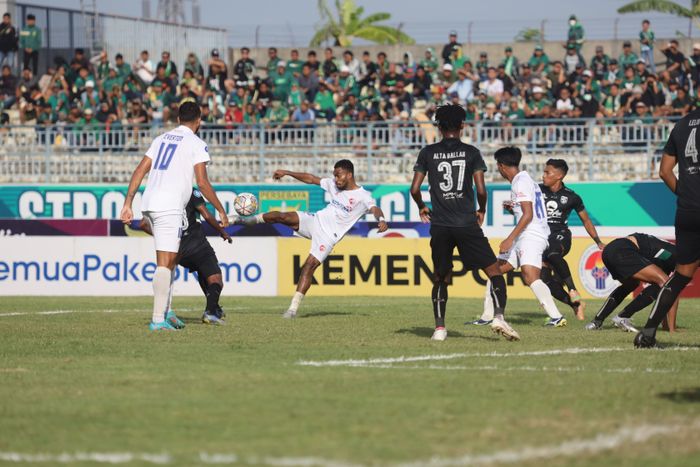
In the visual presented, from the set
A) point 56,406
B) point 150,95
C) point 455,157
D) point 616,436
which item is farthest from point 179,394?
point 150,95

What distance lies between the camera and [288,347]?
11672mm

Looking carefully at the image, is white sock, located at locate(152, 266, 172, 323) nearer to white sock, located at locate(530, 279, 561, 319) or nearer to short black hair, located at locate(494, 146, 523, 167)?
short black hair, located at locate(494, 146, 523, 167)

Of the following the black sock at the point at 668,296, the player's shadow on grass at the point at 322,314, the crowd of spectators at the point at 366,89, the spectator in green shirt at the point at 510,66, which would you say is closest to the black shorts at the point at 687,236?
the black sock at the point at 668,296

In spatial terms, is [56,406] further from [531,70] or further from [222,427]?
[531,70]

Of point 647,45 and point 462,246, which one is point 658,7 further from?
point 462,246

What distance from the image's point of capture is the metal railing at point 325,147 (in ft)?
96.6

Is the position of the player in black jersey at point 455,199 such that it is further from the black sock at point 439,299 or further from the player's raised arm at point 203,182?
the player's raised arm at point 203,182

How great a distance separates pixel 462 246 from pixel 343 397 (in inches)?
172

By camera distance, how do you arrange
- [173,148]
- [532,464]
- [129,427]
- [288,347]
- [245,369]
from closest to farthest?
[532,464]
[129,427]
[245,369]
[288,347]
[173,148]

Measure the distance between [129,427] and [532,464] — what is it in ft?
7.80

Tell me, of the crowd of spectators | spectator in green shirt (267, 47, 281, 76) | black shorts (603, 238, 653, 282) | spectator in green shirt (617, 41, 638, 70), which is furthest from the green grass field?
spectator in green shirt (267, 47, 281, 76)

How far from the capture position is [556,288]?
16.6 metres

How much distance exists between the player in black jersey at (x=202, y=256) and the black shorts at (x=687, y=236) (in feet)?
18.4

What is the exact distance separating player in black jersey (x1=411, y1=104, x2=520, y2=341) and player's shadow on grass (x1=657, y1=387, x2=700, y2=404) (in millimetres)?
3804
